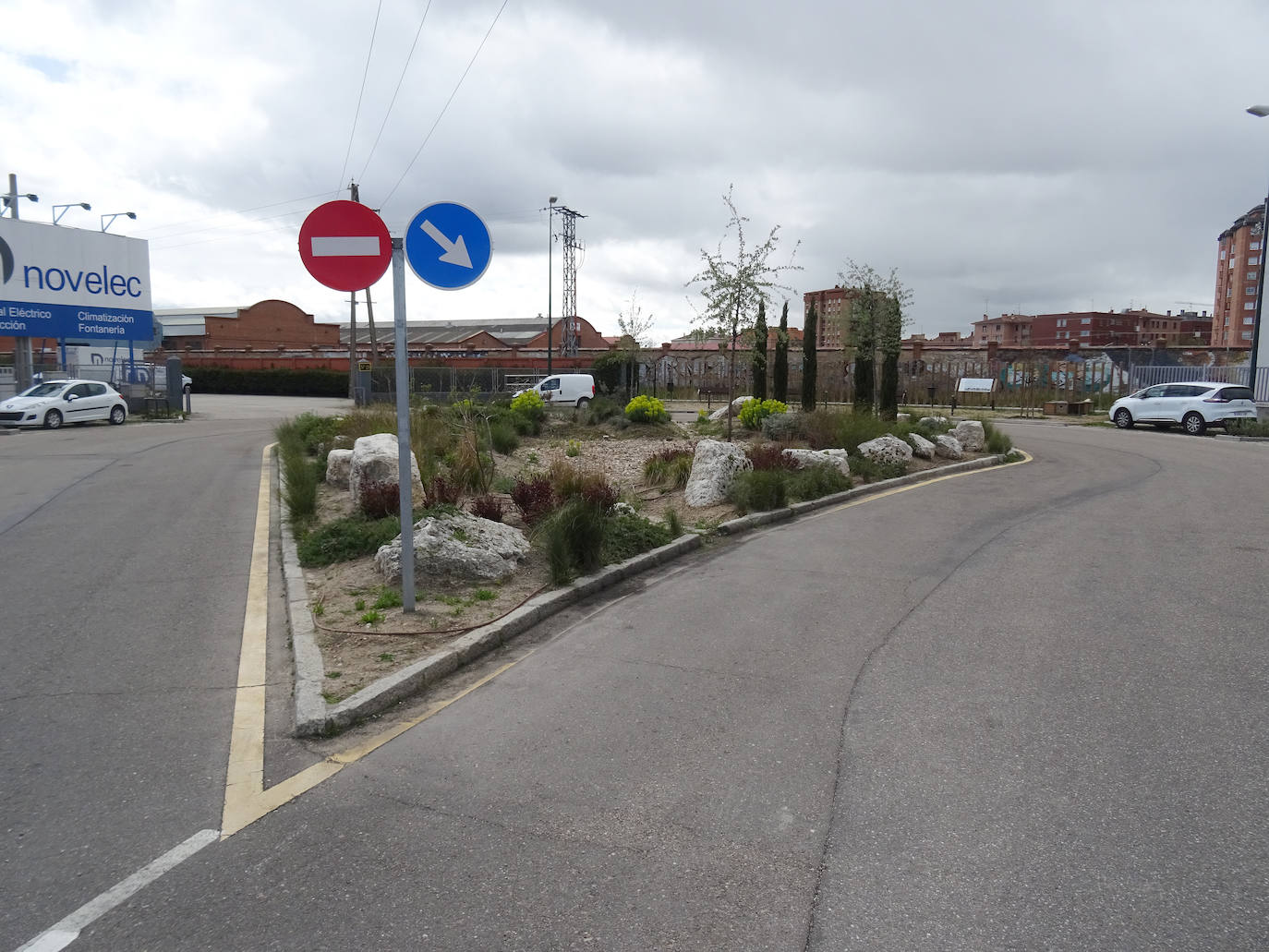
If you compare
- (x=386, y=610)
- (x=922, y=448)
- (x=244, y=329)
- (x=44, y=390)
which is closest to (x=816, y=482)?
(x=922, y=448)

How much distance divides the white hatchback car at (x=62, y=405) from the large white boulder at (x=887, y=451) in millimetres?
24767

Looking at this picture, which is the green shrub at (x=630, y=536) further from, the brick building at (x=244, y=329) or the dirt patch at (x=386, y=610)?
the brick building at (x=244, y=329)

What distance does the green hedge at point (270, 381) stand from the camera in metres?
60.7

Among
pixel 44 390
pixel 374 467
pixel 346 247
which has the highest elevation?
pixel 346 247

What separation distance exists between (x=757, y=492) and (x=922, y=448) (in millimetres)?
7177

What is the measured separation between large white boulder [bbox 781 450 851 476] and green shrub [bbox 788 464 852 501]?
106mm

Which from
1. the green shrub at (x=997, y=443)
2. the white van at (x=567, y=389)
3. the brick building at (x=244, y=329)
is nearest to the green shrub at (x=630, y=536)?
the green shrub at (x=997, y=443)

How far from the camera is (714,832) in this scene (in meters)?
3.63

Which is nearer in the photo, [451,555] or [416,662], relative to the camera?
[416,662]

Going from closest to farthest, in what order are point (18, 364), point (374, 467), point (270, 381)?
point (374, 467)
point (18, 364)
point (270, 381)

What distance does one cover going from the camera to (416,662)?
5.52 metres

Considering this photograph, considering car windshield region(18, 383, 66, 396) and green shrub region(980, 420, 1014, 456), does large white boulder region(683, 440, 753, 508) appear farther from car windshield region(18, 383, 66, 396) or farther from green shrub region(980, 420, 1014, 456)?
car windshield region(18, 383, 66, 396)

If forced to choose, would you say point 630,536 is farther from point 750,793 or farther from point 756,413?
point 756,413

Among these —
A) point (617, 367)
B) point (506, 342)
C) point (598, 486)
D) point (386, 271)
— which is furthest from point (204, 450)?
point (506, 342)
